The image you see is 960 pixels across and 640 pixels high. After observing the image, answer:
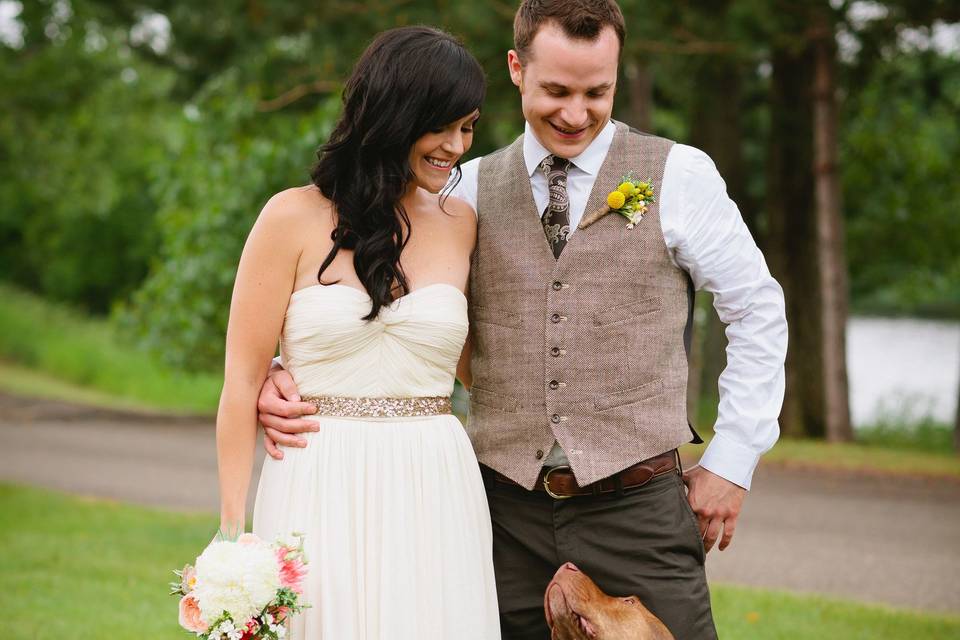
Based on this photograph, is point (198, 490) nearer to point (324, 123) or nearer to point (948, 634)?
point (324, 123)

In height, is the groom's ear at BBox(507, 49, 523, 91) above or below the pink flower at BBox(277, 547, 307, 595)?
above

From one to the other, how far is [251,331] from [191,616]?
0.71m

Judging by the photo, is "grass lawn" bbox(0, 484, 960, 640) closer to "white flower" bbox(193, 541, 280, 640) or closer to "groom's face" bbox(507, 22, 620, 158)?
"white flower" bbox(193, 541, 280, 640)

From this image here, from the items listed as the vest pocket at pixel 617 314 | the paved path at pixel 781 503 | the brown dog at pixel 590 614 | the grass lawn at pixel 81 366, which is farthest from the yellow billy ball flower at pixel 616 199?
the grass lawn at pixel 81 366

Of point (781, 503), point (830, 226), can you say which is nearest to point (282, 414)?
point (781, 503)

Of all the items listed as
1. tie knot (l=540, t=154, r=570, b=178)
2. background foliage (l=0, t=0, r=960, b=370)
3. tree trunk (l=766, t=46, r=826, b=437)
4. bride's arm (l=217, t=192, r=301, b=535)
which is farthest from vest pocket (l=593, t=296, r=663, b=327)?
tree trunk (l=766, t=46, r=826, b=437)

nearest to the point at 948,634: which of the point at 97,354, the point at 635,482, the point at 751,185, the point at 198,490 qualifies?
the point at 635,482

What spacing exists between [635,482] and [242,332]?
1092 millimetres

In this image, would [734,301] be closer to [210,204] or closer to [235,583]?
[235,583]

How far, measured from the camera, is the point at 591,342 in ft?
10.1

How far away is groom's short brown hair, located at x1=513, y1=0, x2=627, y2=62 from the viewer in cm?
299

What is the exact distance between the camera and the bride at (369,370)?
9.68 ft

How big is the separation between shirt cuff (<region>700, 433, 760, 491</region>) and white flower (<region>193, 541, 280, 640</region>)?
1199 mm

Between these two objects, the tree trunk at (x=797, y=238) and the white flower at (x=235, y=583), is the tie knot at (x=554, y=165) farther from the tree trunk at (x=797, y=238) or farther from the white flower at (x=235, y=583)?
the tree trunk at (x=797, y=238)
